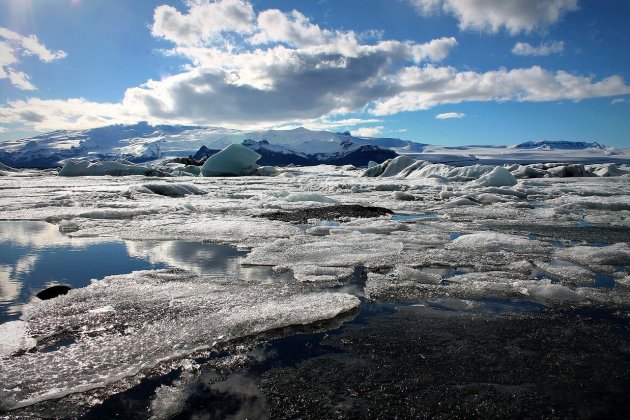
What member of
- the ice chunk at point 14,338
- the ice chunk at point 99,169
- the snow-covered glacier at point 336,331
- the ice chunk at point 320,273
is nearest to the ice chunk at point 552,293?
the snow-covered glacier at point 336,331

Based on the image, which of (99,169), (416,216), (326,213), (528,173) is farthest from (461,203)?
(99,169)

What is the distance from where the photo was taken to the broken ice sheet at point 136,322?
1.84 meters

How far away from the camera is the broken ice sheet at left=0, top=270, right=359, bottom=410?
1836mm

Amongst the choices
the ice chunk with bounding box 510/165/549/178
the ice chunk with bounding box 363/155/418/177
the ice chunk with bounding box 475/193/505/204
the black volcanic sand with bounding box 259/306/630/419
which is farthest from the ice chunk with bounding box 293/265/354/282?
the ice chunk with bounding box 510/165/549/178

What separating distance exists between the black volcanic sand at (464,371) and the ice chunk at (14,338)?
133cm

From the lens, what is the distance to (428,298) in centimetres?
291

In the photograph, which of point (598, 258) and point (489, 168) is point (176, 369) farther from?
point (489, 168)

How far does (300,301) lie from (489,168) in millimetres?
24770

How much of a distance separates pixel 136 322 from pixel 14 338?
2.00ft

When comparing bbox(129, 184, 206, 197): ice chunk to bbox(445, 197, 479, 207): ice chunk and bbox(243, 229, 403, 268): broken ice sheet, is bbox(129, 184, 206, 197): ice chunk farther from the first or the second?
bbox(243, 229, 403, 268): broken ice sheet

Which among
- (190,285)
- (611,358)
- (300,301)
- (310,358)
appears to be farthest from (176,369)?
(611,358)

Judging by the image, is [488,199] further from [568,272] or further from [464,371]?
[464,371]

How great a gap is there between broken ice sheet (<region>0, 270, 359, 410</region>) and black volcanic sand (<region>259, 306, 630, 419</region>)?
0.49 meters

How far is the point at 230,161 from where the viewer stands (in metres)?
30.5
